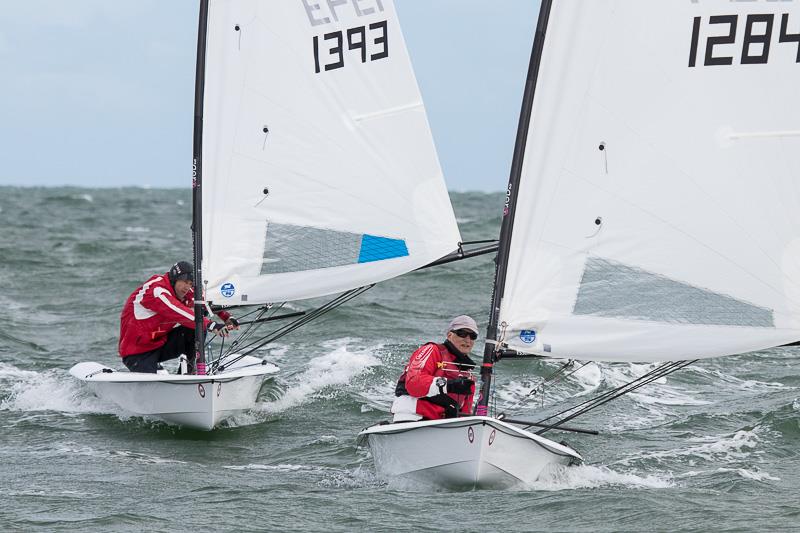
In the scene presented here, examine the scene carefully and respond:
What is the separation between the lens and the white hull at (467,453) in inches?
264

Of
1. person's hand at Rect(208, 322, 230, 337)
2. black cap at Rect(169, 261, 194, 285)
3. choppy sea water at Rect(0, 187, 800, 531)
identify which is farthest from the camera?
black cap at Rect(169, 261, 194, 285)

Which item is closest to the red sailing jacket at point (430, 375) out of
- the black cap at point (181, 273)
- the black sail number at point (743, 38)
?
the black sail number at point (743, 38)

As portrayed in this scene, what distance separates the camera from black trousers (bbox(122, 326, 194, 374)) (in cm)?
969

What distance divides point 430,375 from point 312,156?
9.51ft

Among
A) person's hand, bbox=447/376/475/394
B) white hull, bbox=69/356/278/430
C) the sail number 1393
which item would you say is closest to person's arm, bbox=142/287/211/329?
white hull, bbox=69/356/278/430

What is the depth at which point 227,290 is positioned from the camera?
31.1 ft

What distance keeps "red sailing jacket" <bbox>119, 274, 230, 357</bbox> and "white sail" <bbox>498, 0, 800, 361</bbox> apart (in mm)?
3221

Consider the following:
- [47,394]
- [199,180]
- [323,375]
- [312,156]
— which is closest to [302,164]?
[312,156]

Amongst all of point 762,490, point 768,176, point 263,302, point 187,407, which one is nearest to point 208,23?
point 263,302

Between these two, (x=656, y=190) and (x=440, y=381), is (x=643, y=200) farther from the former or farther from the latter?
(x=440, y=381)

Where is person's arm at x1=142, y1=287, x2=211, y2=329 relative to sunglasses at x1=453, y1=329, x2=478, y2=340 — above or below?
below

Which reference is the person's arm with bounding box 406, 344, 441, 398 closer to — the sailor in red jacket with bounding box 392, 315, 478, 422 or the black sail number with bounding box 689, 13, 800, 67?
the sailor in red jacket with bounding box 392, 315, 478, 422

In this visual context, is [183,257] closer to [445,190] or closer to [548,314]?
[445,190]

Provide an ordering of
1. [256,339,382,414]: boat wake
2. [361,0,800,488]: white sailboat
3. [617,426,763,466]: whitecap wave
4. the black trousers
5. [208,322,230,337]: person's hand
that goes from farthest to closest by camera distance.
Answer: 1. [256,339,382,414]: boat wake
2. the black trousers
3. [208,322,230,337]: person's hand
4. [617,426,763,466]: whitecap wave
5. [361,0,800,488]: white sailboat
